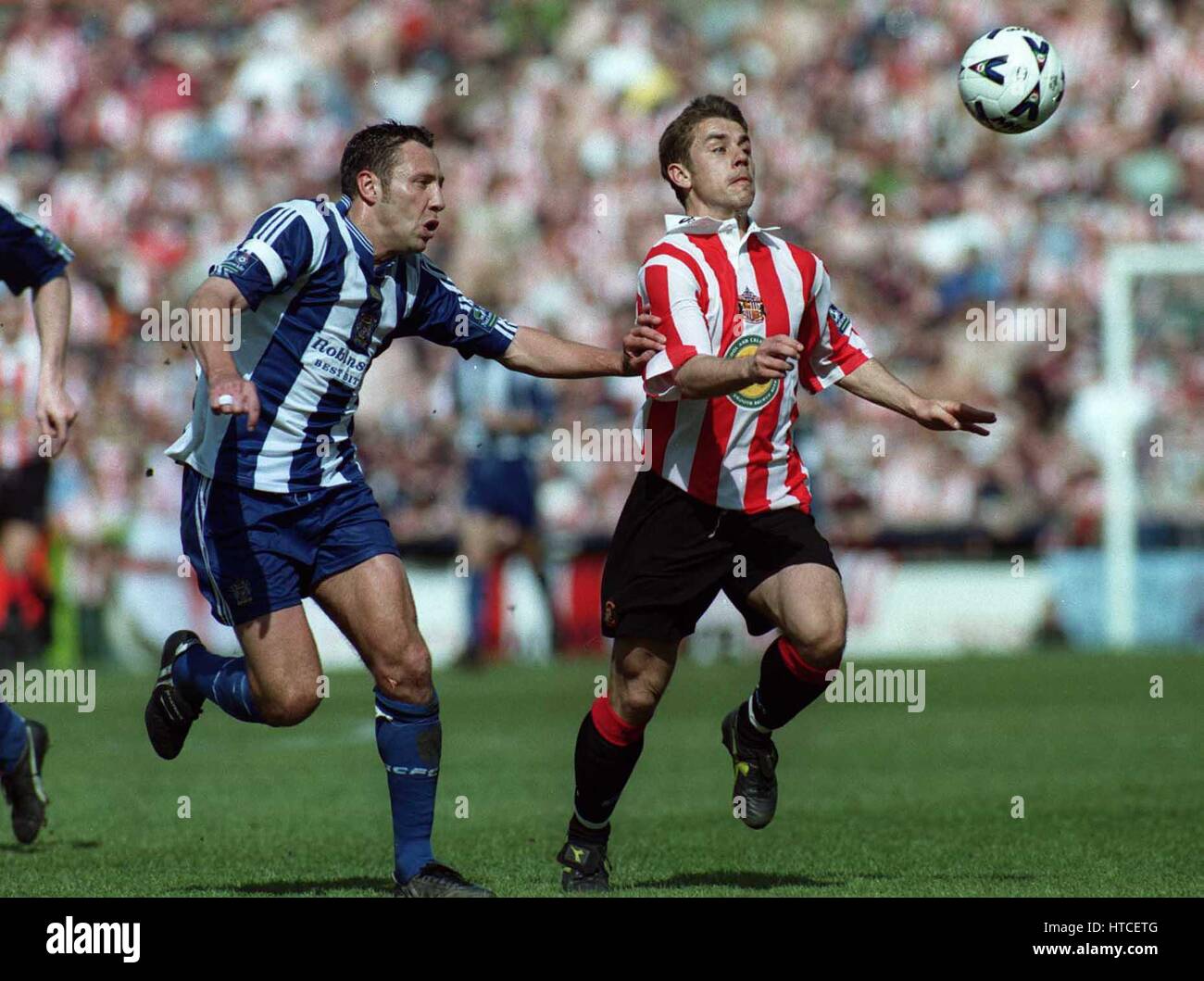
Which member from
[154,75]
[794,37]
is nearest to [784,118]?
[794,37]

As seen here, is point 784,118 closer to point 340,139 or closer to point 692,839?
point 340,139

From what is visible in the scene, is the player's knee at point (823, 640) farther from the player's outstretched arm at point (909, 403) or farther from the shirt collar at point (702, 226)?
the shirt collar at point (702, 226)

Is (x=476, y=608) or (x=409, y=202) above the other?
(x=409, y=202)

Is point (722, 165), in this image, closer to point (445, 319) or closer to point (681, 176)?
point (681, 176)

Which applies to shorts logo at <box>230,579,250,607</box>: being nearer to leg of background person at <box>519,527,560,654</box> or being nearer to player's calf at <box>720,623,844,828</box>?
player's calf at <box>720,623,844,828</box>

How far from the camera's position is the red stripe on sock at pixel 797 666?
6.75 meters

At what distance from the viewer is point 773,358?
19.4 feet

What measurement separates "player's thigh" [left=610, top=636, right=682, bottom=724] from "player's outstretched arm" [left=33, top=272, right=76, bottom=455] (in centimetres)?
192

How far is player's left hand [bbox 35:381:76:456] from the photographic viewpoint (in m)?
6.54

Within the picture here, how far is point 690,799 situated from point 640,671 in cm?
272

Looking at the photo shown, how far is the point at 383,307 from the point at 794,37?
16.6 m

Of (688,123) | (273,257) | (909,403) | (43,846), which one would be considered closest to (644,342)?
(688,123)

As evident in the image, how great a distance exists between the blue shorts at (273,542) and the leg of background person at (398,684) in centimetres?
6

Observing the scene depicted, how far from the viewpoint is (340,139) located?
67.8 ft
